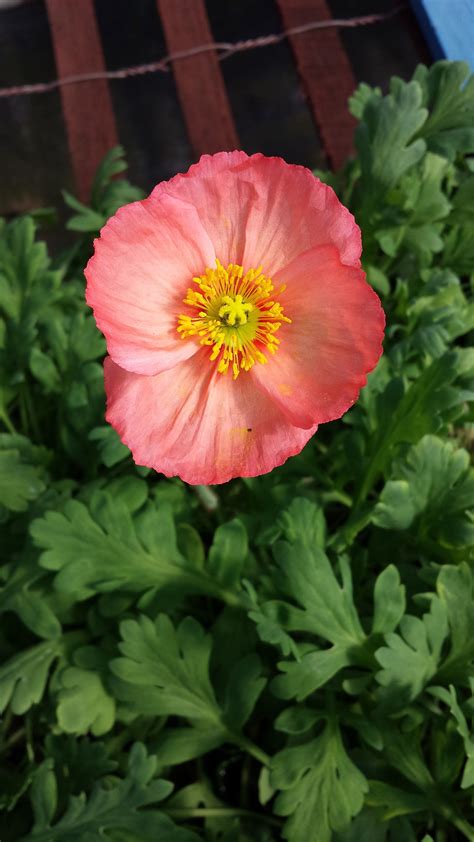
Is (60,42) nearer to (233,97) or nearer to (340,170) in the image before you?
(233,97)

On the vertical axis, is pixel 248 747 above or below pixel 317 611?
below

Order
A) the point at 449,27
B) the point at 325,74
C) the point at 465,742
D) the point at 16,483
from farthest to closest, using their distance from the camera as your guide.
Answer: the point at 325,74
the point at 449,27
the point at 16,483
the point at 465,742

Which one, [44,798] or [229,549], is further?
[229,549]

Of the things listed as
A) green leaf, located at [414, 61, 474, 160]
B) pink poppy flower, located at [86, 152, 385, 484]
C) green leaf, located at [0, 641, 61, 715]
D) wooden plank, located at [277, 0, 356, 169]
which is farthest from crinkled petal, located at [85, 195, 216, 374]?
wooden plank, located at [277, 0, 356, 169]

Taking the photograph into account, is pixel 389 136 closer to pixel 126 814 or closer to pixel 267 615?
pixel 267 615

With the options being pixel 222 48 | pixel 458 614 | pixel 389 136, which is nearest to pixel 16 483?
pixel 458 614

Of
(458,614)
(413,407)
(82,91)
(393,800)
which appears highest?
(82,91)
